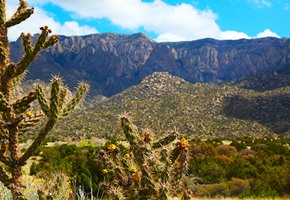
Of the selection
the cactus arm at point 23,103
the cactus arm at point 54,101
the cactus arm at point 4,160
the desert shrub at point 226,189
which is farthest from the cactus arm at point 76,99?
the desert shrub at point 226,189

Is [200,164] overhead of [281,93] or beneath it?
beneath

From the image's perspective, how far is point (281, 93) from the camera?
80.2 metres

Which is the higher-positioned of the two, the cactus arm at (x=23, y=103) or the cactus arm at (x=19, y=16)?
the cactus arm at (x=19, y=16)

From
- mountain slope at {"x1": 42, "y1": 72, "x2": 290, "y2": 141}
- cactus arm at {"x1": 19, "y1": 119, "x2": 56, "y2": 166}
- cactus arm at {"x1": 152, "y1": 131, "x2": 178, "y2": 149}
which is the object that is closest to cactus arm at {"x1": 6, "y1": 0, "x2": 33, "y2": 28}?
cactus arm at {"x1": 19, "y1": 119, "x2": 56, "y2": 166}

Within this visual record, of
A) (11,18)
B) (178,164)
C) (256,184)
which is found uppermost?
(11,18)

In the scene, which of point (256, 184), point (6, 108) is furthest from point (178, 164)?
point (256, 184)

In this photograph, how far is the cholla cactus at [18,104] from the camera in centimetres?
274

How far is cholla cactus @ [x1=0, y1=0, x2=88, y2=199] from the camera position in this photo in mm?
2736

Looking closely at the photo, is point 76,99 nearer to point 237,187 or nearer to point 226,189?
point 226,189

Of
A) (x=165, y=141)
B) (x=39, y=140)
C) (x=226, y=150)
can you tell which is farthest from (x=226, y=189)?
(x=39, y=140)

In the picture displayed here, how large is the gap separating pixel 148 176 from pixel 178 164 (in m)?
0.29

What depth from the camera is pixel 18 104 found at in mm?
3055

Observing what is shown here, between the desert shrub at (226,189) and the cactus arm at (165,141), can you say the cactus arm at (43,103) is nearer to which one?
the cactus arm at (165,141)

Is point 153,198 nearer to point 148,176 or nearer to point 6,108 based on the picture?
point 148,176
